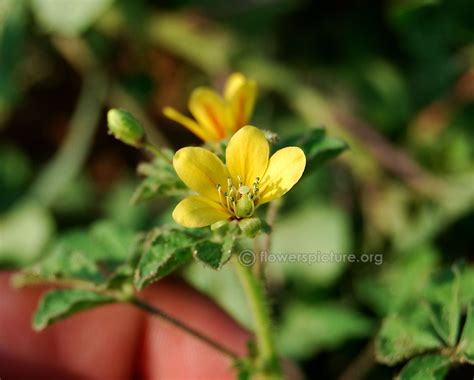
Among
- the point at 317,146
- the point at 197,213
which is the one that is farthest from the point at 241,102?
the point at 197,213

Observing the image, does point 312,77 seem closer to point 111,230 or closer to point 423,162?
point 423,162

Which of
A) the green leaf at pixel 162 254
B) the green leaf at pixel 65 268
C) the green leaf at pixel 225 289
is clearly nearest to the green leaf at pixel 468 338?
the green leaf at pixel 162 254

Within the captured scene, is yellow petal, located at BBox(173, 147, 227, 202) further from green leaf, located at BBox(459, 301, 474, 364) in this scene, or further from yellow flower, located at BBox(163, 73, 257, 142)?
green leaf, located at BBox(459, 301, 474, 364)

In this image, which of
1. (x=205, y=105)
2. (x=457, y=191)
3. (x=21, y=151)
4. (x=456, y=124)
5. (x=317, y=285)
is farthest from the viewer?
(x=21, y=151)

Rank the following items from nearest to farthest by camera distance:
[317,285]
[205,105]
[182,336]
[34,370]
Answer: [205,105] < [34,370] < [182,336] < [317,285]

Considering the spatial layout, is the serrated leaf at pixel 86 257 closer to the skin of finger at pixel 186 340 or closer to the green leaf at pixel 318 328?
the skin of finger at pixel 186 340

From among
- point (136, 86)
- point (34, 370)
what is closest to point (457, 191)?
point (136, 86)
